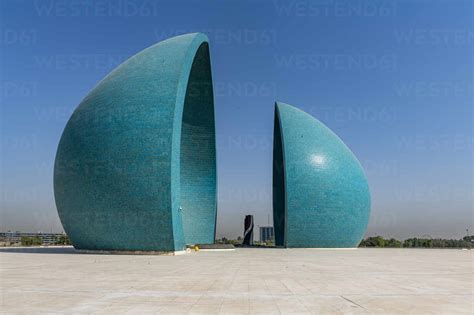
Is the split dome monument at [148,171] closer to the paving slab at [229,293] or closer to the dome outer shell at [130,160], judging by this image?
the dome outer shell at [130,160]

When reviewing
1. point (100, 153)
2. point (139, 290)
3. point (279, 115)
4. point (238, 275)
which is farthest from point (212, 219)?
point (139, 290)

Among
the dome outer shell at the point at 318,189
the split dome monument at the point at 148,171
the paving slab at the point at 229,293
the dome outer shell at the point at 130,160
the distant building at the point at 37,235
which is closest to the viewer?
the paving slab at the point at 229,293

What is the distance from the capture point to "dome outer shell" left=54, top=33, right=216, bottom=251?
77.7 feet

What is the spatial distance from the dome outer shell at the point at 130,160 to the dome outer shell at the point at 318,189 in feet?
43.3

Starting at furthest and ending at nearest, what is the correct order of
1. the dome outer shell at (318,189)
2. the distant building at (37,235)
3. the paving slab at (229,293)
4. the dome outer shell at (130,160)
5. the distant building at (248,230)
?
1. the distant building at (37,235)
2. the distant building at (248,230)
3. the dome outer shell at (318,189)
4. the dome outer shell at (130,160)
5. the paving slab at (229,293)

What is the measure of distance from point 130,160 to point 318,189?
58.1 feet

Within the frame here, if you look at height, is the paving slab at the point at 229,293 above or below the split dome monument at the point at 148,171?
below

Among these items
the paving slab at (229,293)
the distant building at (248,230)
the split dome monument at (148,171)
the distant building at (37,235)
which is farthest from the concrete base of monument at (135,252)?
the distant building at (37,235)

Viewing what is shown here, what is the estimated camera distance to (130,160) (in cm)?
2425

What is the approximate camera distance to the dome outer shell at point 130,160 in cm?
2367

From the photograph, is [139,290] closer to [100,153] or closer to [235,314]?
[235,314]

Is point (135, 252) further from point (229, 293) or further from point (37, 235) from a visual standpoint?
point (37, 235)

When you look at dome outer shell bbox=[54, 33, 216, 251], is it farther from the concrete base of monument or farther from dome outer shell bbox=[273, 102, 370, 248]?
dome outer shell bbox=[273, 102, 370, 248]

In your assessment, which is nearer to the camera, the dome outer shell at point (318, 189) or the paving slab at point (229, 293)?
the paving slab at point (229, 293)
